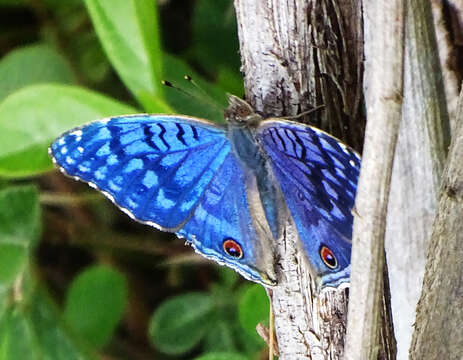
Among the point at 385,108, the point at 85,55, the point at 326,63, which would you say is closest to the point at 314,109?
the point at 326,63

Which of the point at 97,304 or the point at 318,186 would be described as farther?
the point at 97,304

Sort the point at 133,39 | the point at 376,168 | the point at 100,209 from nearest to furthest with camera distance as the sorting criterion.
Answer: the point at 376,168 → the point at 133,39 → the point at 100,209

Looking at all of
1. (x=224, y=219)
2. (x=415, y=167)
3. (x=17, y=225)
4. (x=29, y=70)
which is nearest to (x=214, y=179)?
(x=224, y=219)

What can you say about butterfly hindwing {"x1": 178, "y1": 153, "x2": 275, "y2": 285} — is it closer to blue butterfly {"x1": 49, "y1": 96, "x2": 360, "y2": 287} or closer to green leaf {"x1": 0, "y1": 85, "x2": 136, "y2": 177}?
blue butterfly {"x1": 49, "y1": 96, "x2": 360, "y2": 287}

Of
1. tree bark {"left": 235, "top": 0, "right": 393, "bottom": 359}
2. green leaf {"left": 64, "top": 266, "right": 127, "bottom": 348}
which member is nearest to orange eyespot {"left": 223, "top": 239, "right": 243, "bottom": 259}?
tree bark {"left": 235, "top": 0, "right": 393, "bottom": 359}

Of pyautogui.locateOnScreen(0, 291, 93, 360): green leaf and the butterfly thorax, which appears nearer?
the butterfly thorax

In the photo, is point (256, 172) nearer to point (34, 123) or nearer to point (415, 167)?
point (415, 167)

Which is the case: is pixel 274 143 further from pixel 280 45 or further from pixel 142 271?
pixel 142 271
